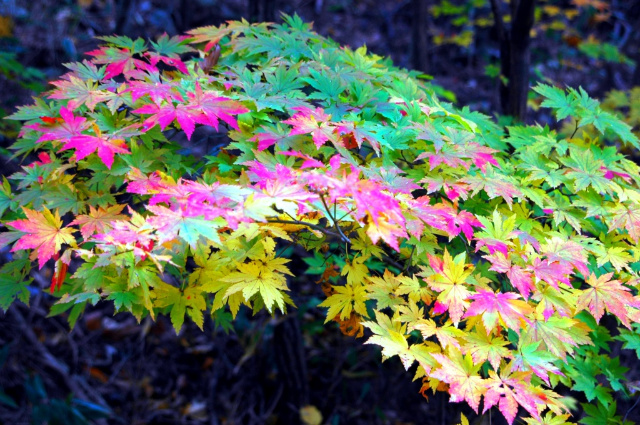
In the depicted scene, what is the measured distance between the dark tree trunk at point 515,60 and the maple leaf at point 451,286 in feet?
5.88

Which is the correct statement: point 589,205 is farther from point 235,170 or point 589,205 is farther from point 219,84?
point 219,84

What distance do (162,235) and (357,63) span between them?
1200 mm

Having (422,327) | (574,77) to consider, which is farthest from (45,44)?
(574,77)

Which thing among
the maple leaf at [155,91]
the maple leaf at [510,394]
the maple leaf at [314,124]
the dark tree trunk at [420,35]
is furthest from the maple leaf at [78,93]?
the dark tree trunk at [420,35]

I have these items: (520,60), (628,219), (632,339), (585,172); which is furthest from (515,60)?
(632,339)

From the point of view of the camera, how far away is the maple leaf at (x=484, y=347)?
141 centimetres

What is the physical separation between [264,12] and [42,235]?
2.78m

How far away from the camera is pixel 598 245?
5.74 ft

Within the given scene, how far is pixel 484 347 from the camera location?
1.44m

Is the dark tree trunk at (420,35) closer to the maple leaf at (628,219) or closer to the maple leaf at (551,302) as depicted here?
the maple leaf at (628,219)

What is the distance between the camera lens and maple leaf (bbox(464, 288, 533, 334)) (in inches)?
54.5

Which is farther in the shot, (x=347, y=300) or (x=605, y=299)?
(x=347, y=300)

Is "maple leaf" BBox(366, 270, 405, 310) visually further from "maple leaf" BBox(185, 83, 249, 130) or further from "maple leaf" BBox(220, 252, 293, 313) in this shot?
"maple leaf" BBox(185, 83, 249, 130)

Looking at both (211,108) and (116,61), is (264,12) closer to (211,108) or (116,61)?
(116,61)
